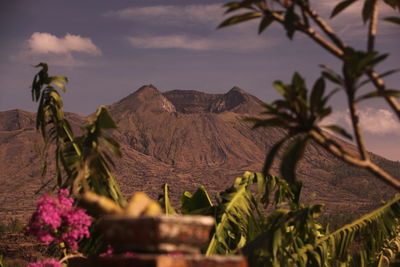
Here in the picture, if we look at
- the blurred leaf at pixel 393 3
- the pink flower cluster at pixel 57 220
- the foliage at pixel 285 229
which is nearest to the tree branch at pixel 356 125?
the blurred leaf at pixel 393 3

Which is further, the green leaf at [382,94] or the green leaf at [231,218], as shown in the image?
the green leaf at [231,218]

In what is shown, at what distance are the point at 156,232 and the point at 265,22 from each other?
7.07ft

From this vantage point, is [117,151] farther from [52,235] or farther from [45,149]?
[45,149]

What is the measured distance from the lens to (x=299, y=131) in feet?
13.3

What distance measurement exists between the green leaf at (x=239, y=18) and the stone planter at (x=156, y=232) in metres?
1.92

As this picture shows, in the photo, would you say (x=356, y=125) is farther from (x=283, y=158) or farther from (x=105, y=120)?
(x=105, y=120)

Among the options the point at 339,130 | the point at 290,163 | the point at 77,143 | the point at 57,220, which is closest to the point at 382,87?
the point at 339,130

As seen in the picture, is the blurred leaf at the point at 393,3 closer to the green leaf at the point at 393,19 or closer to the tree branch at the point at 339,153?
the green leaf at the point at 393,19

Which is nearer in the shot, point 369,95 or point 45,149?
point 369,95

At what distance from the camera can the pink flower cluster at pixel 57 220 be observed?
485 centimetres

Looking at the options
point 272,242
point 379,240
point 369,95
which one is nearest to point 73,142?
point 272,242

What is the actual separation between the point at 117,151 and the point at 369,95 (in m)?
2.55

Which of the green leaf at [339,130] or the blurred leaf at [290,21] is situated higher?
A: the blurred leaf at [290,21]

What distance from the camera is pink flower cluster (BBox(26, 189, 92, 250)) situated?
4.85 m
